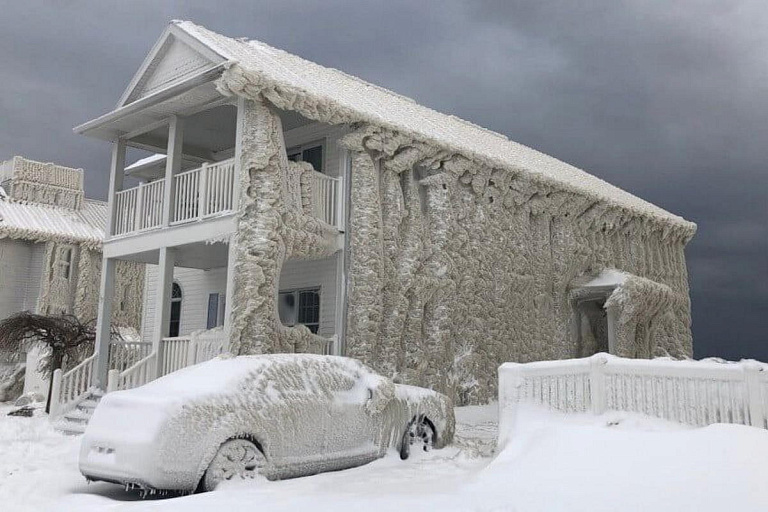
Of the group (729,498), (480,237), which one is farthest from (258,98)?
(729,498)

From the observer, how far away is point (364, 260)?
1528 centimetres

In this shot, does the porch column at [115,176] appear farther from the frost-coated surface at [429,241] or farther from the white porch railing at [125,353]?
the frost-coated surface at [429,241]

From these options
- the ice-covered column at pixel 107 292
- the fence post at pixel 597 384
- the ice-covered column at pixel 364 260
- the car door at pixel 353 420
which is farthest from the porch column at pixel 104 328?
the fence post at pixel 597 384

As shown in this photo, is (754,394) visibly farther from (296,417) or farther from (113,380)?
(113,380)

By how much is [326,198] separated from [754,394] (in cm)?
1008

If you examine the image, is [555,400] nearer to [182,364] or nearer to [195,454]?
[195,454]

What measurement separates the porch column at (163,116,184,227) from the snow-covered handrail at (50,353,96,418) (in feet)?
12.9

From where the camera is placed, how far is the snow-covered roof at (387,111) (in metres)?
14.7

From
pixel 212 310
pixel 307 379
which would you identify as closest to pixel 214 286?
pixel 212 310

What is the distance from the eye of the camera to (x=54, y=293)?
106 ft

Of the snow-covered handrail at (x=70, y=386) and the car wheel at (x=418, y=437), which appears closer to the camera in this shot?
the car wheel at (x=418, y=437)

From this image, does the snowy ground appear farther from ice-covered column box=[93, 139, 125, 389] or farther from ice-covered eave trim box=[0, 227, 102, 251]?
ice-covered eave trim box=[0, 227, 102, 251]

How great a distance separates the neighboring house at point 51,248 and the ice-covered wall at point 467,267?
2041 centimetres

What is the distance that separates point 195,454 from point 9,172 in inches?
1292
